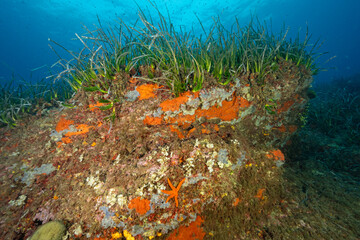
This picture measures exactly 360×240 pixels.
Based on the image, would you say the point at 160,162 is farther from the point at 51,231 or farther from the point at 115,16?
the point at 115,16

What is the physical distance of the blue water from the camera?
4447 cm

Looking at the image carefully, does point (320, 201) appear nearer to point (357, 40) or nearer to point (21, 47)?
point (21, 47)

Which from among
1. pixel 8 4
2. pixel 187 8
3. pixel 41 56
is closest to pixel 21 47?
pixel 41 56

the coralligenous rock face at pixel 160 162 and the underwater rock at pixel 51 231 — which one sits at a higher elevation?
the coralligenous rock face at pixel 160 162

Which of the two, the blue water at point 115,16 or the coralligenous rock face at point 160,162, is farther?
the blue water at point 115,16

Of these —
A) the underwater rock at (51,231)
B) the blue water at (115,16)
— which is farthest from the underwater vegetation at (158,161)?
the blue water at (115,16)

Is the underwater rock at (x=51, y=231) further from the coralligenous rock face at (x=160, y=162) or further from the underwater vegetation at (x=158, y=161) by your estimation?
the coralligenous rock face at (x=160, y=162)

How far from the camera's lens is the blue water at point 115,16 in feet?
146

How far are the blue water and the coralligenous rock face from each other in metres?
26.2

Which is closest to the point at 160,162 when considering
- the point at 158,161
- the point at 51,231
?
the point at 158,161

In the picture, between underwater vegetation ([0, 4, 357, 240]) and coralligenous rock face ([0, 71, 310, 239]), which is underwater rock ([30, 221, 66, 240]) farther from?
coralligenous rock face ([0, 71, 310, 239])

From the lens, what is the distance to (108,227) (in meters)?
1.97

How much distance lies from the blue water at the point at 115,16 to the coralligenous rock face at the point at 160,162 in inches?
1031

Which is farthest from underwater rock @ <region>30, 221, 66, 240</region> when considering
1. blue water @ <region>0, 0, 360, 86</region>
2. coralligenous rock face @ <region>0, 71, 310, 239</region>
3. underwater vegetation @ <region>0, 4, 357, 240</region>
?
blue water @ <region>0, 0, 360, 86</region>
